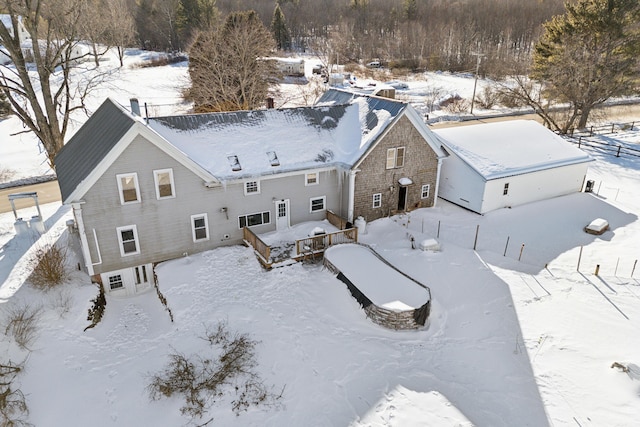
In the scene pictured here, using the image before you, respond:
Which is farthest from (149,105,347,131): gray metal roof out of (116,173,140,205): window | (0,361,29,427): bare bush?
(0,361,29,427): bare bush

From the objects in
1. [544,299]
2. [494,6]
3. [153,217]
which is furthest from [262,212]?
[494,6]

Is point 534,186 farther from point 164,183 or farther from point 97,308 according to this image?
point 97,308

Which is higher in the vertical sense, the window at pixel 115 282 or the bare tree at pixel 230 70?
the bare tree at pixel 230 70

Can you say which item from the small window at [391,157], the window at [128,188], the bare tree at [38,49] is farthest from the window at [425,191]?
the bare tree at [38,49]

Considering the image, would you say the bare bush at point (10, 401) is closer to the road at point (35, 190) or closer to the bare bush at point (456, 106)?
the road at point (35, 190)

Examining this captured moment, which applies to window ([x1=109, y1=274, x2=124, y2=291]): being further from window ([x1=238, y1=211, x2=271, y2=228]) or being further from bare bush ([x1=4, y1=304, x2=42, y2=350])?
window ([x1=238, y1=211, x2=271, y2=228])
